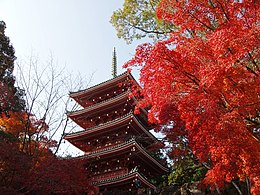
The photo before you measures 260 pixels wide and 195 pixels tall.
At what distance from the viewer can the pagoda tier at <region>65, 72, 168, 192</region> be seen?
59.2ft

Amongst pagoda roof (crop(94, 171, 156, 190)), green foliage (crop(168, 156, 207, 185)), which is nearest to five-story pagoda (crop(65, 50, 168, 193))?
pagoda roof (crop(94, 171, 156, 190))

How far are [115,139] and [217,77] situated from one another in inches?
521

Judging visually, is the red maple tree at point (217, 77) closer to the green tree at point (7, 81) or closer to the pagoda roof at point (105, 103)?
the pagoda roof at point (105, 103)

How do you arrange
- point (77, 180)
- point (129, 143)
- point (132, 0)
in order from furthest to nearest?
point (129, 143), point (77, 180), point (132, 0)

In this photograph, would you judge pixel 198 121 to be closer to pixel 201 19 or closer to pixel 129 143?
pixel 201 19

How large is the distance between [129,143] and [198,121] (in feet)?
28.7

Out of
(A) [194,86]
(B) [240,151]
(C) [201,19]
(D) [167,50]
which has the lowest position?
(B) [240,151]

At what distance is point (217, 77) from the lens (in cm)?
771

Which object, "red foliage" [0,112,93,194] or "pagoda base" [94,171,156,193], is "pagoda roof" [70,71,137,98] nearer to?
"pagoda base" [94,171,156,193]

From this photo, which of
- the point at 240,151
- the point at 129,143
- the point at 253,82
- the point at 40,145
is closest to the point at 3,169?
the point at 40,145

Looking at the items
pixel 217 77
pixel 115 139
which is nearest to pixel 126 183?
pixel 115 139

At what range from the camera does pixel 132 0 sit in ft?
43.0

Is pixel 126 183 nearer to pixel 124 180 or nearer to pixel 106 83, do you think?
pixel 124 180

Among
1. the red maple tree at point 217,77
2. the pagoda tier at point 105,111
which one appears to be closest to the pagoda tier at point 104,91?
the pagoda tier at point 105,111
